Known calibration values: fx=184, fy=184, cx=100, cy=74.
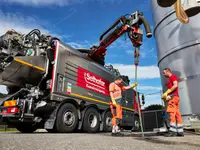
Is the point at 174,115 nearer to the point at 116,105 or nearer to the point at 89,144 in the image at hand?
the point at 116,105

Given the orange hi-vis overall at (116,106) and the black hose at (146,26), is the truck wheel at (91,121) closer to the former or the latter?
the orange hi-vis overall at (116,106)

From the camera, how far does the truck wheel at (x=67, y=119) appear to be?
4868 millimetres

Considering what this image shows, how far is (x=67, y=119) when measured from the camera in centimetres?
513

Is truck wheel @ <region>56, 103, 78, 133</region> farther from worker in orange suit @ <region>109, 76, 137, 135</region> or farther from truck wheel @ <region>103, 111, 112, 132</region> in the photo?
truck wheel @ <region>103, 111, 112, 132</region>

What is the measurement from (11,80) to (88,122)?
103 inches

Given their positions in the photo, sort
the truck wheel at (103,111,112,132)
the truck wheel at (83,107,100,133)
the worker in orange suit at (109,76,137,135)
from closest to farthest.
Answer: the worker in orange suit at (109,76,137,135), the truck wheel at (83,107,100,133), the truck wheel at (103,111,112,132)

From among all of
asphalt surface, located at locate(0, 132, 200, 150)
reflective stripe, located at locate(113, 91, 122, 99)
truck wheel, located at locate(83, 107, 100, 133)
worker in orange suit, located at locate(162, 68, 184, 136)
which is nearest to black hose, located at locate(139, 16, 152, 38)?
worker in orange suit, located at locate(162, 68, 184, 136)

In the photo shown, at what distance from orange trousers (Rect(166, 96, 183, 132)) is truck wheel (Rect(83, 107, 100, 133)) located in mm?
2656

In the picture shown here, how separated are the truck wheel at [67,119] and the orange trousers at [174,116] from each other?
2.64 metres

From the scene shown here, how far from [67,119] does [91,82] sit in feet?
5.33

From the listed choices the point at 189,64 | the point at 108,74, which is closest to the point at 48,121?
the point at 108,74

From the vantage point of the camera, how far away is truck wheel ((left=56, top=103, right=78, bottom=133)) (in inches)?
192

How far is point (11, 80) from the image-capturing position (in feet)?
17.1

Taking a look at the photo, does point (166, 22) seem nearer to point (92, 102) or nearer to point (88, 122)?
point (92, 102)
